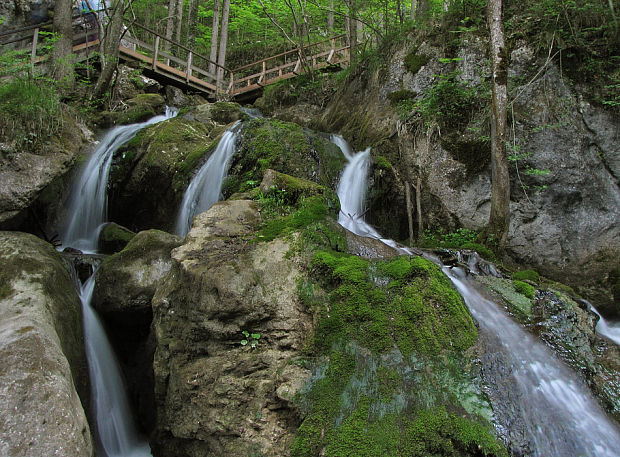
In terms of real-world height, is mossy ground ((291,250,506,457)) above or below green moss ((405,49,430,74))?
below

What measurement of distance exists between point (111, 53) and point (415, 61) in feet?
27.7

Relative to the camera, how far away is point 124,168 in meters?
8.91

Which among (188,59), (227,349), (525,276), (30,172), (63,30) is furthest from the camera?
(188,59)

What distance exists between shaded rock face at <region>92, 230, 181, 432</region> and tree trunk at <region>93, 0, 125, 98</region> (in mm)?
8326

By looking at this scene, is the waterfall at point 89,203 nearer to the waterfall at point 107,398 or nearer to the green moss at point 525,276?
the waterfall at point 107,398

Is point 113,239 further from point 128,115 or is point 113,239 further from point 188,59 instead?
point 188,59

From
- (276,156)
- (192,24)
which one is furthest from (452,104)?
(192,24)

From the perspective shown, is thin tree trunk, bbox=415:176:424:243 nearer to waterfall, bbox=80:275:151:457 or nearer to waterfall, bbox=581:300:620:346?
waterfall, bbox=581:300:620:346

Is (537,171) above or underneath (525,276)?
above

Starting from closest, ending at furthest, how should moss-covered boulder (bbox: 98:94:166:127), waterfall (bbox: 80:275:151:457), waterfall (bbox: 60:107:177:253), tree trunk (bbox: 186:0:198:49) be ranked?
waterfall (bbox: 80:275:151:457)
waterfall (bbox: 60:107:177:253)
moss-covered boulder (bbox: 98:94:166:127)
tree trunk (bbox: 186:0:198:49)

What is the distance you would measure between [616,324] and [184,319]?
611cm

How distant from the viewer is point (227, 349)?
3627 millimetres

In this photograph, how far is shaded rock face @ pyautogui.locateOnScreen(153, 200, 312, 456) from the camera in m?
3.22

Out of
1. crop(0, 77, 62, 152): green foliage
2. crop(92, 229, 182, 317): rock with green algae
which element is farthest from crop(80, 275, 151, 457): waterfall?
crop(0, 77, 62, 152): green foliage
